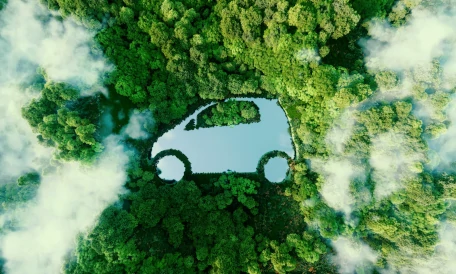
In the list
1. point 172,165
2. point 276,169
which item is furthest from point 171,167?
point 276,169

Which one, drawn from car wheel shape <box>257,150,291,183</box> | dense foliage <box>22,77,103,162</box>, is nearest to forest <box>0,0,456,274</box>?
dense foliage <box>22,77,103,162</box>

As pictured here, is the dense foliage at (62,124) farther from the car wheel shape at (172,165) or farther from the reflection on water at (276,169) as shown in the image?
the reflection on water at (276,169)

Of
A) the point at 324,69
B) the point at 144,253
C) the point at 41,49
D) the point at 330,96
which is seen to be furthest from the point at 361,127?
the point at 41,49

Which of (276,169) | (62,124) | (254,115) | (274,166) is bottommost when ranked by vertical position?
(276,169)

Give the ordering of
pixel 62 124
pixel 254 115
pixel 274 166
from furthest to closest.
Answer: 1. pixel 274 166
2. pixel 254 115
3. pixel 62 124

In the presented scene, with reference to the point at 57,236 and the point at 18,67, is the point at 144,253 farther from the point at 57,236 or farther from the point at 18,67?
the point at 18,67

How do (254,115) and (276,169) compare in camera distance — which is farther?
(276,169)

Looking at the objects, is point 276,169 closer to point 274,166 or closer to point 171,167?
point 274,166
